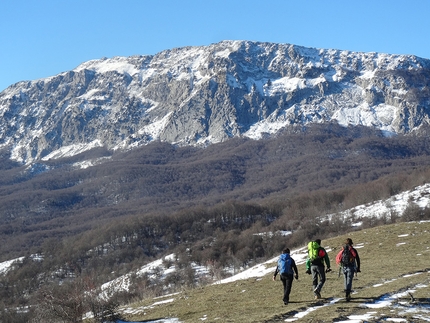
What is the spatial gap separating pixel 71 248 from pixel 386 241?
15462 cm

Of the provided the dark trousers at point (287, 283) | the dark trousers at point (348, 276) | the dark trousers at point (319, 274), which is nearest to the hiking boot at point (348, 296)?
the dark trousers at point (348, 276)

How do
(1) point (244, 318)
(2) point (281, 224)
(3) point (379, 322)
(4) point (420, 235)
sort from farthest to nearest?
1. (2) point (281, 224)
2. (4) point (420, 235)
3. (1) point (244, 318)
4. (3) point (379, 322)

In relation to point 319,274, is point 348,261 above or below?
above

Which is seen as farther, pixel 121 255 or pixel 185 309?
pixel 121 255

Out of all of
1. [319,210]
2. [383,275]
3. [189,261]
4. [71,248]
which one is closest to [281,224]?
[319,210]

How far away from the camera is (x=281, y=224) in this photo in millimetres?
164625

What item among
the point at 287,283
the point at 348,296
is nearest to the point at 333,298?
the point at 348,296

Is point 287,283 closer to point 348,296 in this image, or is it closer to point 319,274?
point 319,274

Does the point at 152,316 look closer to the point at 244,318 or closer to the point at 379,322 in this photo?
the point at 244,318

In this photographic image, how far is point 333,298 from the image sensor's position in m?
23.7

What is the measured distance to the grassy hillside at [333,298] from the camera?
20.3 m

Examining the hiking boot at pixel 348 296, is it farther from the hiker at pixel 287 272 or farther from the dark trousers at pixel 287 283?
the dark trousers at pixel 287 283

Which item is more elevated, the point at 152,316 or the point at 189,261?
the point at 152,316

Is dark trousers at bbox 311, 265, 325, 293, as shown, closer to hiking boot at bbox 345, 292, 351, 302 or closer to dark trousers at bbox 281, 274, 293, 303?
dark trousers at bbox 281, 274, 293, 303
